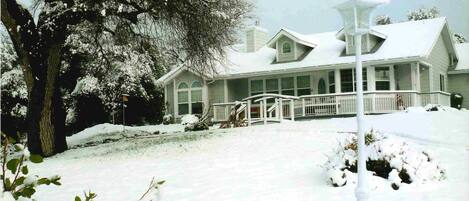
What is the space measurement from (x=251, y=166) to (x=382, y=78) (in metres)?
11.6

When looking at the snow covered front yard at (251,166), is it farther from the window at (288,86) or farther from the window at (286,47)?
the window at (286,47)

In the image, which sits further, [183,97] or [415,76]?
[183,97]

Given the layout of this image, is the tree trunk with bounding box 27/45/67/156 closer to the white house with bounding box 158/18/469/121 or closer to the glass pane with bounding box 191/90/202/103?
the white house with bounding box 158/18/469/121

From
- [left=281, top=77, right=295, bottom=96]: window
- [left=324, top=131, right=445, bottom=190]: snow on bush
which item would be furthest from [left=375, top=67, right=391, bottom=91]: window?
[left=324, top=131, right=445, bottom=190]: snow on bush

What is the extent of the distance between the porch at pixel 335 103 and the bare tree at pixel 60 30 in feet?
15.7

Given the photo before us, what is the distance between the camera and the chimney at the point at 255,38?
23.2 m

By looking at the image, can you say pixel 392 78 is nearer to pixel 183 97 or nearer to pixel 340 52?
pixel 340 52

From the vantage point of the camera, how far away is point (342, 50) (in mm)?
19484

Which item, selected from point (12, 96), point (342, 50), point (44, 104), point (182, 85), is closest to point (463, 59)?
point (342, 50)

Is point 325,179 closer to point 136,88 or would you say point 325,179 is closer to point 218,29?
point 218,29

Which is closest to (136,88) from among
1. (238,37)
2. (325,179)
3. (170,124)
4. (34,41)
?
(170,124)

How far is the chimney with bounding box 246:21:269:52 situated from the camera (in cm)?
2323

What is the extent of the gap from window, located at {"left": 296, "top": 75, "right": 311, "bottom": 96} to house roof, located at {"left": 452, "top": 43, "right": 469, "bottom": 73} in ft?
19.8

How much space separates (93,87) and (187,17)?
9.05 m
